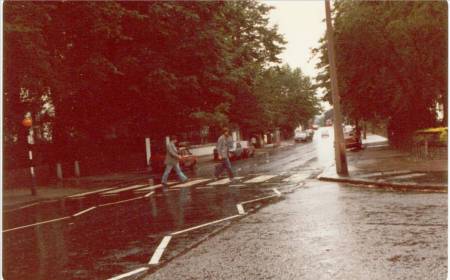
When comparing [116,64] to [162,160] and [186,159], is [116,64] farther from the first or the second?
[186,159]

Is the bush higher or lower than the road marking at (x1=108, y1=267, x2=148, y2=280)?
higher

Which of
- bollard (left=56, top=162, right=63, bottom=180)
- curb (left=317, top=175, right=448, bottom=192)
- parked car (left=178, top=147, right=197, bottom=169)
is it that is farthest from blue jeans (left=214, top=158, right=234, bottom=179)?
bollard (left=56, top=162, right=63, bottom=180)

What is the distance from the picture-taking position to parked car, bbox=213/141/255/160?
41.2m

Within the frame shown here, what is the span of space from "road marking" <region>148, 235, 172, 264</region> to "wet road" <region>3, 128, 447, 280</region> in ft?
0.20

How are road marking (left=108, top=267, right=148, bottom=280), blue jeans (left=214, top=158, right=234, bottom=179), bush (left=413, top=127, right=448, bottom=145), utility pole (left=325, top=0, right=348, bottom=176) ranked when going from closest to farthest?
1. road marking (left=108, top=267, right=148, bottom=280)
2. utility pole (left=325, top=0, right=348, bottom=176)
3. blue jeans (left=214, top=158, right=234, bottom=179)
4. bush (left=413, top=127, right=448, bottom=145)

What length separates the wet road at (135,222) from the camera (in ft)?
25.9

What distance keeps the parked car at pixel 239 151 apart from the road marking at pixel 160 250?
102 ft

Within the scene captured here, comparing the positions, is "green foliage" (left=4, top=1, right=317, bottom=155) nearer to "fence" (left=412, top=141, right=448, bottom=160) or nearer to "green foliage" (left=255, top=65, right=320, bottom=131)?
"fence" (left=412, top=141, right=448, bottom=160)

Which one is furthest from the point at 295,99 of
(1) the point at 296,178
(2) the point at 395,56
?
(1) the point at 296,178

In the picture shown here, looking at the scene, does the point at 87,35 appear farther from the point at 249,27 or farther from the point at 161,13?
the point at 249,27

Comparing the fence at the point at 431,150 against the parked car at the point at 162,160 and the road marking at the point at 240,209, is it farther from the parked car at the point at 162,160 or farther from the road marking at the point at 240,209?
the road marking at the point at 240,209

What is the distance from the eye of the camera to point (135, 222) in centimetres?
1151

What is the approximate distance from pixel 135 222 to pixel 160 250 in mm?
3264

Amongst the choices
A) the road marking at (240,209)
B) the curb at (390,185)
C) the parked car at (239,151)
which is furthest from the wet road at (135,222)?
the parked car at (239,151)
